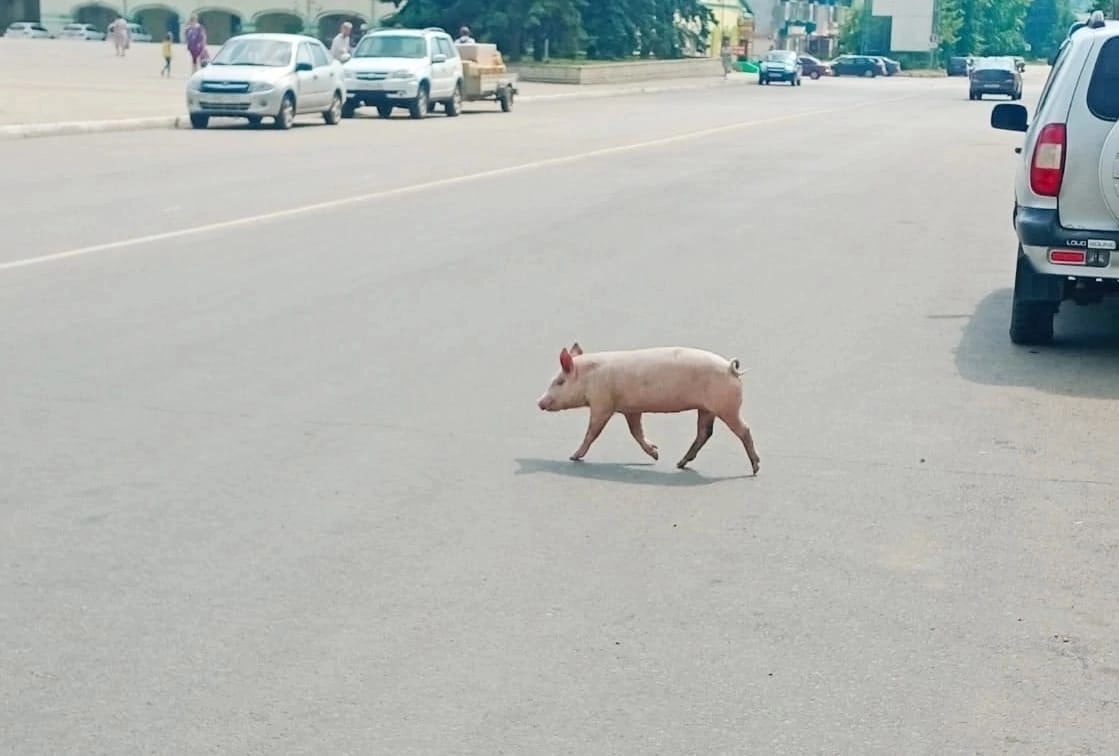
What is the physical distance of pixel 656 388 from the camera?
24.0 ft

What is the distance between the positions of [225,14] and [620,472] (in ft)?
337

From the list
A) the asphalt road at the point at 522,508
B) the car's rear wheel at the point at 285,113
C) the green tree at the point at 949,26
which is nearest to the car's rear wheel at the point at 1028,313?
the asphalt road at the point at 522,508

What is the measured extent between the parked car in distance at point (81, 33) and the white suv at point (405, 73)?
65.3 meters

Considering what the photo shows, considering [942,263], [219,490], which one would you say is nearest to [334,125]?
[942,263]

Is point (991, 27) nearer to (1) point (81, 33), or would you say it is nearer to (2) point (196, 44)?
(1) point (81, 33)

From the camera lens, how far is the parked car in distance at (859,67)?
110062 mm

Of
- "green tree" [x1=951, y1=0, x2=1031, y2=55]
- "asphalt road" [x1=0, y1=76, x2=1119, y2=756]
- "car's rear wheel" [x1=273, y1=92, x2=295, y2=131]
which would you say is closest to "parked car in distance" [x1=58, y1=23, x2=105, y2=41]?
"green tree" [x1=951, y1=0, x2=1031, y2=55]

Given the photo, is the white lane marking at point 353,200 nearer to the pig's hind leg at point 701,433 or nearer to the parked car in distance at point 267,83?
the parked car in distance at point 267,83

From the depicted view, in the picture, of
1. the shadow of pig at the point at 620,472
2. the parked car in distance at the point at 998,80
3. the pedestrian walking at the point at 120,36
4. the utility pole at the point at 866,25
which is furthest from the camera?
the utility pole at the point at 866,25

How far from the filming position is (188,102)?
30891 millimetres

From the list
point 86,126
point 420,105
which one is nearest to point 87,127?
point 86,126

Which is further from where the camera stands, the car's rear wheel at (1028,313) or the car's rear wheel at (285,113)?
the car's rear wheel at (285,113)

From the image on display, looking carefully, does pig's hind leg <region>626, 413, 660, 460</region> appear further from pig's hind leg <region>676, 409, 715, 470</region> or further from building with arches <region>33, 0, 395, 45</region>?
building with arches <region>33, 0, 395, 45</region>

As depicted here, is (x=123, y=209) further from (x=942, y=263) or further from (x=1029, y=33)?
(x=1029, y=33)
